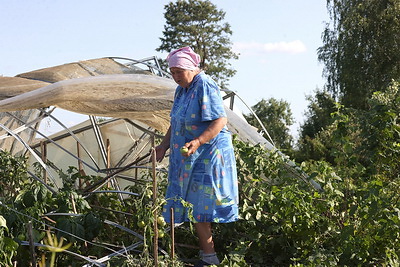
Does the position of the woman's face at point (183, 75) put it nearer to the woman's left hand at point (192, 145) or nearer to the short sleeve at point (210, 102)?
the short sleeve at point (210, 102)

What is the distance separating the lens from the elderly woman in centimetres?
371

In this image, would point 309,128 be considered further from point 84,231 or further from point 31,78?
point 84,231

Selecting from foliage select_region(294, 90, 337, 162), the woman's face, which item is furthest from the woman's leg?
foliage select_region(294, 90, 337, 162)

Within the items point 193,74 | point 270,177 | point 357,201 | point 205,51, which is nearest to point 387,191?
point 357,201

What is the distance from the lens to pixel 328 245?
4.32 metres

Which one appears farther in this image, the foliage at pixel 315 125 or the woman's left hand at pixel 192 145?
the foliage at pixel 315 125

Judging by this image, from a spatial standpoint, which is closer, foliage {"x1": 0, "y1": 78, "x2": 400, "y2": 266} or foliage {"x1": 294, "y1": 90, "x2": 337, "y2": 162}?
foliage {"x1": 0, "y1": 78, "x2": 400, "y2": 266}

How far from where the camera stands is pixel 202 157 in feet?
12.3

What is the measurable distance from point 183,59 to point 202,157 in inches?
22.7

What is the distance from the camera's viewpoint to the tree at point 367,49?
24203mm

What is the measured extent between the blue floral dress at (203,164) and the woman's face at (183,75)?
0.11 ft

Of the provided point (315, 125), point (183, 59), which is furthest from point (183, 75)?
point (315, 125)

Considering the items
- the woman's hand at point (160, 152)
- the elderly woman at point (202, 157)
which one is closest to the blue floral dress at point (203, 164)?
the elderly woman at point (202, 157)

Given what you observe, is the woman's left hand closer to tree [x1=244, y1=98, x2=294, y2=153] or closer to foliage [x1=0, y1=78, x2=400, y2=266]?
foliage [x1=0, y1=78, x2=400, y2=266]
